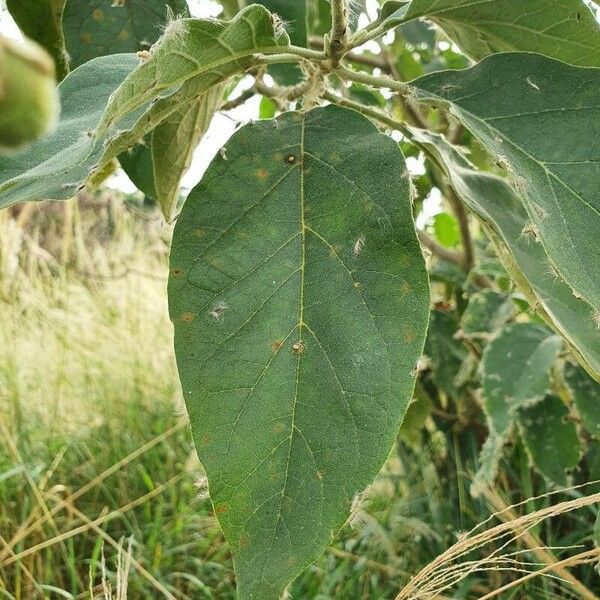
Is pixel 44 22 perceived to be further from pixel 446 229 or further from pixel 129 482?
pixel 129 482

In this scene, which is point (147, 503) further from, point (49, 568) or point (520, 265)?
point (520, 265)

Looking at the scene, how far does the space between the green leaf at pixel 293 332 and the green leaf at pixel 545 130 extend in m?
0.07

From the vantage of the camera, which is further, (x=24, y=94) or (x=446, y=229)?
(x=446, y=229)

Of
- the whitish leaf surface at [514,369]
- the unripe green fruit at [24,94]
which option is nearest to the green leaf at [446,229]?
the whitish leaf surface at [514,369]

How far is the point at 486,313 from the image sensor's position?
1214 mm

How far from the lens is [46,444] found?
1.92 m

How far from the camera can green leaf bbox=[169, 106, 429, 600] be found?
1.64ft

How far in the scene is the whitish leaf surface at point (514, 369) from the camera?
104 centimetres

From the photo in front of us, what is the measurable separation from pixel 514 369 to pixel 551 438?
5.0 inches

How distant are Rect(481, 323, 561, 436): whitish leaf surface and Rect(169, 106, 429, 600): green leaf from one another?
1.83 feet

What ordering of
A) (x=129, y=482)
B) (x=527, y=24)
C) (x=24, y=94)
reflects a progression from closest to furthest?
1. (x=24, y=94)
2. (x=527, y=24)
3. (x=129, y=482)

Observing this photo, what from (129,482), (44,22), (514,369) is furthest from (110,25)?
(129,482)

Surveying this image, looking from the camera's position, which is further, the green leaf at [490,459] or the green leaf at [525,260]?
the green leaf at [490,459]

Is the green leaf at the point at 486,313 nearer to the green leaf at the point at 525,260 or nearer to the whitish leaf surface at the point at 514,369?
the whitish leaf surface at the point at 514,369
